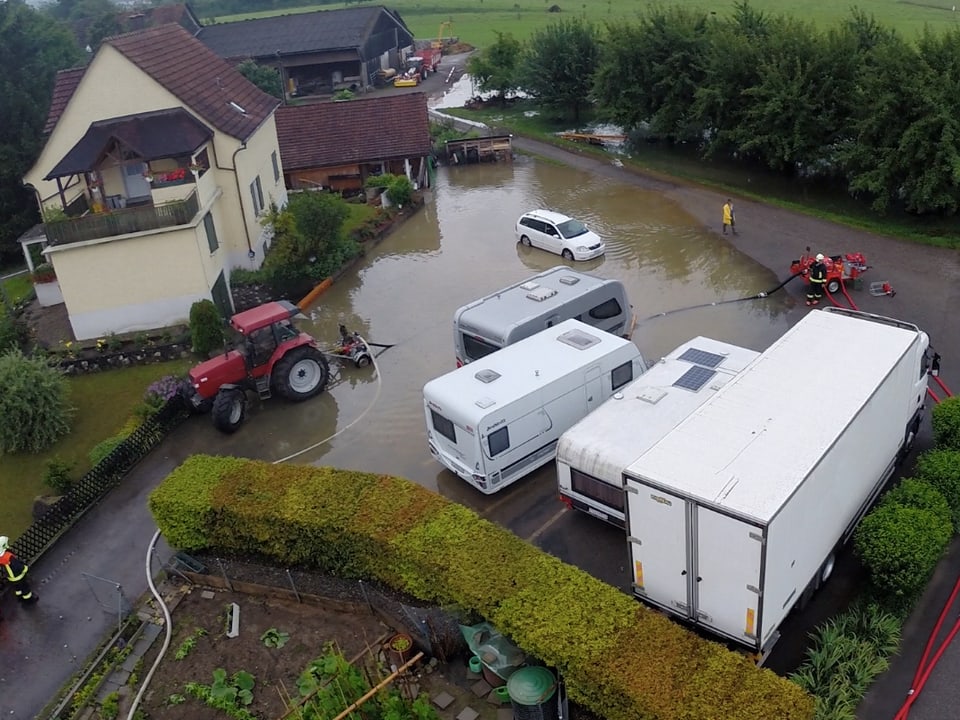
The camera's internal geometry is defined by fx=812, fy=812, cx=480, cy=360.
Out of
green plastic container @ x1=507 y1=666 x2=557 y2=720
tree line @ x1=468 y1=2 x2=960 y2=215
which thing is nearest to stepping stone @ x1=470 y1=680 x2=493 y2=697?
green plastic container @ x1=507 y1=666 x2=557 y2=720

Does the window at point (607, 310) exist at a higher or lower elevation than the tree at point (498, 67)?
lower

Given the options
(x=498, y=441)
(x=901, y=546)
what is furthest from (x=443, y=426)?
(x=901, y=546)

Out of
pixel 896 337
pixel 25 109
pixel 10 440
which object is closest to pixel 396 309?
pixel 10 440

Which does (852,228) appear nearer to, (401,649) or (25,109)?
(401,649)

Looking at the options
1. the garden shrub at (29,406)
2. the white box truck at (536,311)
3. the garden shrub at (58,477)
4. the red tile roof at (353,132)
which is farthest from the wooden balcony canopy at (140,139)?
the red tile roof at (353,132)

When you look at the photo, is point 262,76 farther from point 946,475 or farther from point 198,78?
point 946,475

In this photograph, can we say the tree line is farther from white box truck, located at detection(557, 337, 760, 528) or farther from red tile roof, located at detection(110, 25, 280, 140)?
red tile roof, located at detection(110, 25, 280, 140)

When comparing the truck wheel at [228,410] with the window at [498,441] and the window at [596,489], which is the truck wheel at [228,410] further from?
the window at [596,489]
